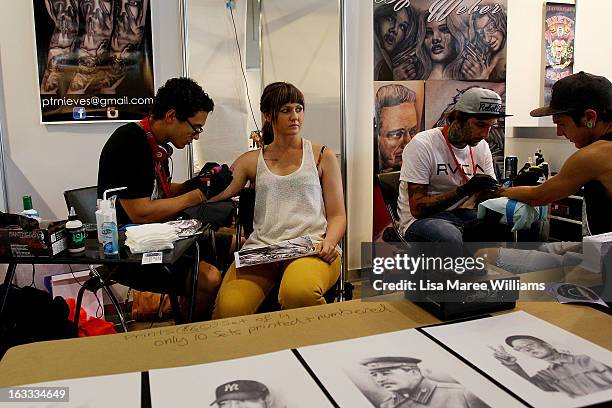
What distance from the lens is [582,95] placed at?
1879mm

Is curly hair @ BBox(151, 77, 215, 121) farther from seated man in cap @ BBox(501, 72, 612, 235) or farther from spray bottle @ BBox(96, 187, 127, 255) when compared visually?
seated man in cap @ BBox(501, 72, 612, 235)

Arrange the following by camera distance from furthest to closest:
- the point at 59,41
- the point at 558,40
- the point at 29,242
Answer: the point at 558,40 → the point at 59,41 → the point at 29,242

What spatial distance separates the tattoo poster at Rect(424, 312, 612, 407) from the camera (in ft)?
2.43

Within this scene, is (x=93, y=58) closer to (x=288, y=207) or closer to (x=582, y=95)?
(x=288, y=207)

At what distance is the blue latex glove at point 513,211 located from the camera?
2070 mm

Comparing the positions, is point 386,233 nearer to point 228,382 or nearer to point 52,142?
point 52,142

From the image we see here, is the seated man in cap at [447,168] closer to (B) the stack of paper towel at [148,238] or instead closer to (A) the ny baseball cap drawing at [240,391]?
(B) the stack of paper towel at [148,238]

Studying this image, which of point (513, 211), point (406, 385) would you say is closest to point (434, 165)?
point (513, 211)

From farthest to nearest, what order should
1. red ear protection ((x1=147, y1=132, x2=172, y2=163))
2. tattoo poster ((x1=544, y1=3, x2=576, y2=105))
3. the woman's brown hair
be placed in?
tattoo poster ((x1=544, y1=3, x2=576, y2=105)), the woman's brown hair, red ear protection ((x1=147, y1=132, x2=172, y2=163))

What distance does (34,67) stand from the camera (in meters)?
2.89

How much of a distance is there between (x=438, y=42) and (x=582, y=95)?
1.92m

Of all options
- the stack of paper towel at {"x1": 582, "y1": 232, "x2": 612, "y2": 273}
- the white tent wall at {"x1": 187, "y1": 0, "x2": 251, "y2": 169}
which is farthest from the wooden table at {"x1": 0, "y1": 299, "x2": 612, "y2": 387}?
the white tent wall at {"x1": 187, "y1": 0, "x2": 251, "y2": 169}

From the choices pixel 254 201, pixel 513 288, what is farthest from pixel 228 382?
pixel 254 201

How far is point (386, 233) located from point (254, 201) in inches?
60.8
